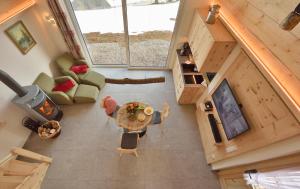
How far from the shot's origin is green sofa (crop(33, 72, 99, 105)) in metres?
3.81

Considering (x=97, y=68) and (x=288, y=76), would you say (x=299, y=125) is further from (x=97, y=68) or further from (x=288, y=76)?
(x=97, y=68)

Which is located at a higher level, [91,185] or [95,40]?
[95,40]

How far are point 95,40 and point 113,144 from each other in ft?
11.6

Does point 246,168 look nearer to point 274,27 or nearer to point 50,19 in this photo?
point 274,27

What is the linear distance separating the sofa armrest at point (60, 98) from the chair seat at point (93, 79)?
720mm

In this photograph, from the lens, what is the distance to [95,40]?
5102mm

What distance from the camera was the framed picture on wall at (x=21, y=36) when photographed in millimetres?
3196

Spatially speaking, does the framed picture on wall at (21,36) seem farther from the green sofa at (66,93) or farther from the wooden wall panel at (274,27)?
the wooden wall panel at (274,27)

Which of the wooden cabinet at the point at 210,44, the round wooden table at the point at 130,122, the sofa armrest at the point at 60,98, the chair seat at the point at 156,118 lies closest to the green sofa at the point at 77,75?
the sofa armrest at the point at 60,98

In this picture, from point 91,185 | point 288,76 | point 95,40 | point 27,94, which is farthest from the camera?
point 95,40

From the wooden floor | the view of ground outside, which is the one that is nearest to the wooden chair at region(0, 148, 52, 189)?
the wooden floor

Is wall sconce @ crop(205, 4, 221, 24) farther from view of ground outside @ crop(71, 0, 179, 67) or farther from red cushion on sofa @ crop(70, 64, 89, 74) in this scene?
red cushion on sofa @ crop(70, 64, 89, 74)

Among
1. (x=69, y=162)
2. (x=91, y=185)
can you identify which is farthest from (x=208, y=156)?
(x=69, y=162)

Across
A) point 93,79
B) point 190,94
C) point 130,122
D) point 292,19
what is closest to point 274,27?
point 292,19
